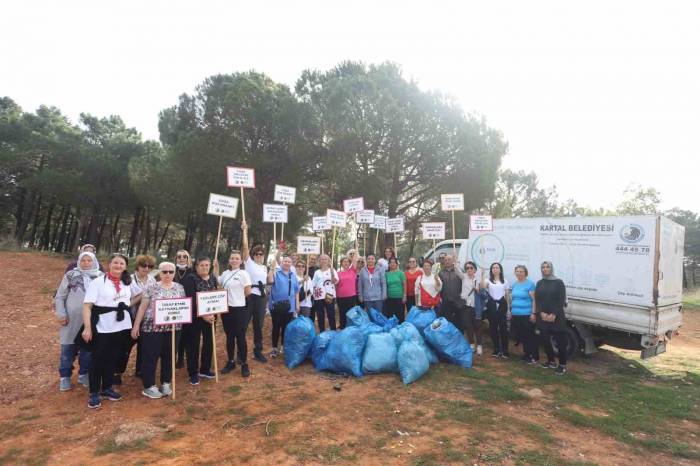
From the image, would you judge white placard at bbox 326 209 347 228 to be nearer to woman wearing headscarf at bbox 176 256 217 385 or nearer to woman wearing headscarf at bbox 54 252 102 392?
woman wearing headscarf at bbox 176 256 217 385

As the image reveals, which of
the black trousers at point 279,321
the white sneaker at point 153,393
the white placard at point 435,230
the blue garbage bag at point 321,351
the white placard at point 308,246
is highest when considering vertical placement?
the white placard at point 435,230

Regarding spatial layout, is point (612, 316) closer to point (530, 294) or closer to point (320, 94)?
point (530, 294)

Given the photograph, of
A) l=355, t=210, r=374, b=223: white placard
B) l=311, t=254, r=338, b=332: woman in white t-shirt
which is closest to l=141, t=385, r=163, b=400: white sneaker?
l=311, t=254, r=338, b=332: woman in white t-shirt

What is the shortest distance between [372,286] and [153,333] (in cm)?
333

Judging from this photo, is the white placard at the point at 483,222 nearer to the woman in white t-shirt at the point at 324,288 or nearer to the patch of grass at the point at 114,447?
the woman in white t-shirt at the point at 324,288

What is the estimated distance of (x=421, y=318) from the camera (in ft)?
18.7

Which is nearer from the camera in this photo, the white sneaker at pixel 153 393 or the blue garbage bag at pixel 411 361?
the white sneaker at pixel 153 393

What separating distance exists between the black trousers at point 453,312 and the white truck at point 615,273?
166cm

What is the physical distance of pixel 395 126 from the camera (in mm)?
12383

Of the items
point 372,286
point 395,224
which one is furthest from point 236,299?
point 395,224

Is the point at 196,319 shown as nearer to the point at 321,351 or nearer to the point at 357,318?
the point at 321,351

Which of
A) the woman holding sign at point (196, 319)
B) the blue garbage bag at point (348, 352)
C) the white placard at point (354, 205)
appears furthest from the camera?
the white placard at point (354, 205)

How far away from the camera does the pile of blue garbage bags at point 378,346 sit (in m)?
5.03

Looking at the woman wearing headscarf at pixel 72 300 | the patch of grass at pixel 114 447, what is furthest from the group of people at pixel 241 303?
the patch of grass at pixel 114 447
